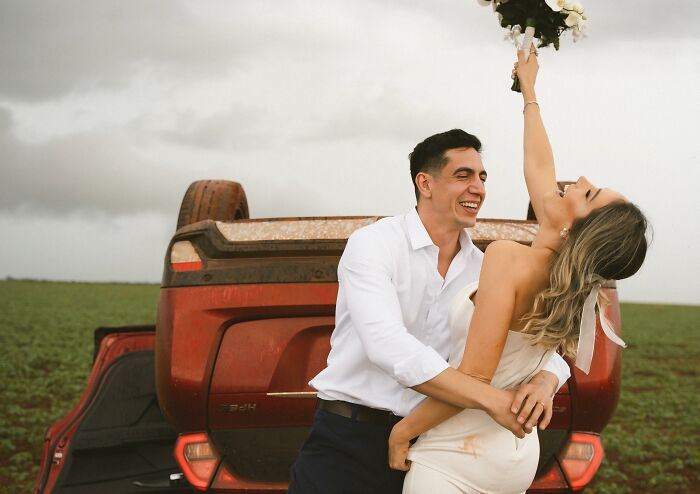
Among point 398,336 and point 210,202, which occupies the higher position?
point 210,202

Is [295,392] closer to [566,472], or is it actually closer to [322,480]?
[322,480]

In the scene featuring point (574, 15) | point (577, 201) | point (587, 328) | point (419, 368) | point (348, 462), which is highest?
point (574, 15)

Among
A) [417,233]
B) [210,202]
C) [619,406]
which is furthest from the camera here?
[619,406]

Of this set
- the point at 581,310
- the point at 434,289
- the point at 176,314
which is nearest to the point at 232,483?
the point at 176,314

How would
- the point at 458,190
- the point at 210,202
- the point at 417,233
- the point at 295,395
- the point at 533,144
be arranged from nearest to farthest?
1. the point at 417,233
2. the point at 458,190
3. the point at 533,144
4. the point at 295,395
5. the point at 210,202

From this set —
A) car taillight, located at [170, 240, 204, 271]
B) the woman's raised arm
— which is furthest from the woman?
car taillight, located at [170, 240, 204, 271]

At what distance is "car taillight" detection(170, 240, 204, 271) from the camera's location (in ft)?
11.5

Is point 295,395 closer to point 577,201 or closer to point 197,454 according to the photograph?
point 197,454

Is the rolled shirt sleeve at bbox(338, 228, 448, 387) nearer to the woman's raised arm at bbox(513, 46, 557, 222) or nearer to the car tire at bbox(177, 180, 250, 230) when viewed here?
the woman's raised arm at bbox(513, 46, 557, 222)

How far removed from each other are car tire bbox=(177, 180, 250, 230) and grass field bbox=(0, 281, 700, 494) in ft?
13.0

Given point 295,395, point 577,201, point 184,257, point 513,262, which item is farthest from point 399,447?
point 184,257

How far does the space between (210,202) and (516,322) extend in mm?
3093

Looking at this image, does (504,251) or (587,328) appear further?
(587,328)

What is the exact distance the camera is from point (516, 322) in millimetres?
2252
